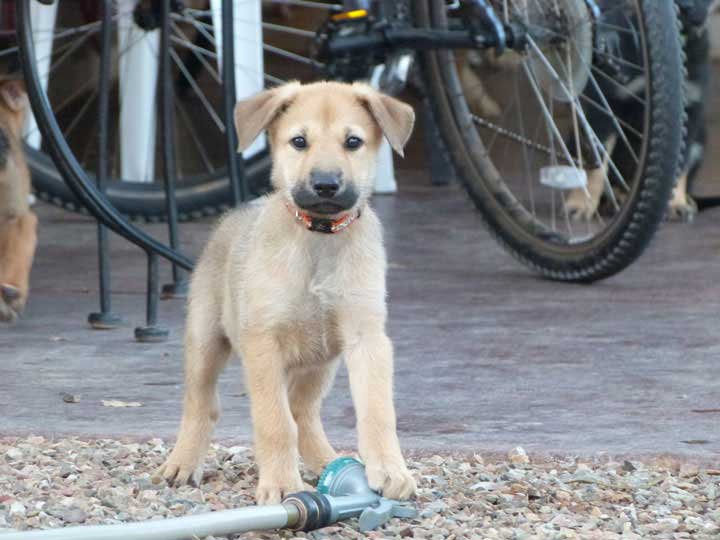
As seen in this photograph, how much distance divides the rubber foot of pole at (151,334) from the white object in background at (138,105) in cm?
251

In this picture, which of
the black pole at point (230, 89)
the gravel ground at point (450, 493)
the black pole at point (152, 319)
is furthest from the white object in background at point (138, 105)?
the gravel ground at point (450, 493)

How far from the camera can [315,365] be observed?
120 inches

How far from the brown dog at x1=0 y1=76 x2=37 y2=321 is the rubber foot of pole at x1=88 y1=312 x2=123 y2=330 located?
0.84ft

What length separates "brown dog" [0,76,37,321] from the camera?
4.82 metres

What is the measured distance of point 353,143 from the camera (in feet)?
9.91

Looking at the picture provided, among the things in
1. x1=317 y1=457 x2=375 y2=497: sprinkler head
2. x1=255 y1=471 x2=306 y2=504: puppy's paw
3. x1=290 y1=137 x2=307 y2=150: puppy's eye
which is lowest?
x1=255 y1=471 x2=306 y2=504: puppy's paw

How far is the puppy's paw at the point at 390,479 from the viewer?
2795mm

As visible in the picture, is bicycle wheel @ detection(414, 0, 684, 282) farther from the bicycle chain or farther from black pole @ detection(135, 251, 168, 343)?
black pole @ detection(135, 251, 168, 343)

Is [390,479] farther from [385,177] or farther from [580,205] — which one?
[385,177]

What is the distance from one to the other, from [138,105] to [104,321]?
100 inches

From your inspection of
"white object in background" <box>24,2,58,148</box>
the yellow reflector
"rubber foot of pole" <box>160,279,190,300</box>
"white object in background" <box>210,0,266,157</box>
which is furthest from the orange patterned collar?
"white object in background" <box>24,2,58,148</box>

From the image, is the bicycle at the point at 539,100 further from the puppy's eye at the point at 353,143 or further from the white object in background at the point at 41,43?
the puppy's eye at the point at 353,143

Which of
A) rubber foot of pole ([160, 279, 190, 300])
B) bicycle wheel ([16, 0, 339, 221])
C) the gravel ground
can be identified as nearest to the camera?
the gravel ground

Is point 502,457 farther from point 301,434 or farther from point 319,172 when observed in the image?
point 319,172
